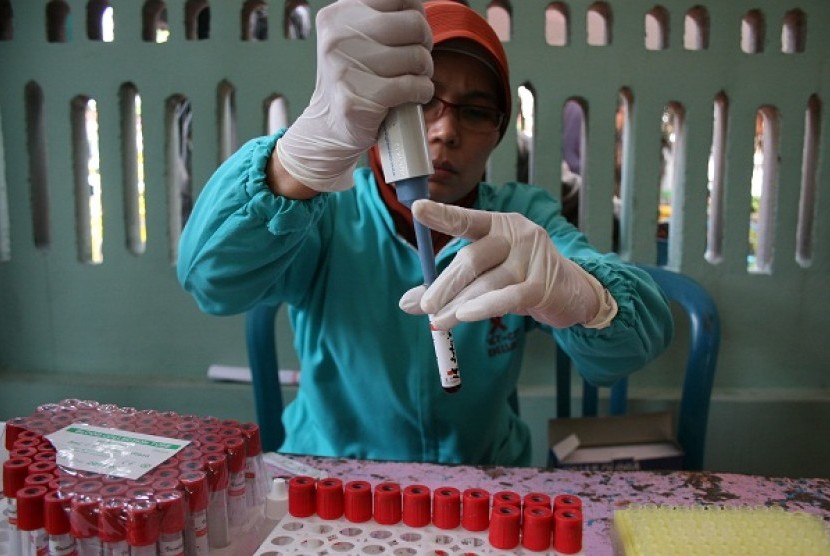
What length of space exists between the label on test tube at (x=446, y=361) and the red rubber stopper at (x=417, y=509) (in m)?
0.11

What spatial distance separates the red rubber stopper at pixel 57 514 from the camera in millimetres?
542

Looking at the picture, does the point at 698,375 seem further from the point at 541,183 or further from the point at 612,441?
the point at 541,183

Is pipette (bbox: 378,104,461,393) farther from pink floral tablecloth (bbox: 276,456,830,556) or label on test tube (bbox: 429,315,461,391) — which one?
pink floral tablecloth (bbox: 276,456,830,556)

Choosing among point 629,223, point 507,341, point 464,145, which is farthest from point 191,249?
point 629,223

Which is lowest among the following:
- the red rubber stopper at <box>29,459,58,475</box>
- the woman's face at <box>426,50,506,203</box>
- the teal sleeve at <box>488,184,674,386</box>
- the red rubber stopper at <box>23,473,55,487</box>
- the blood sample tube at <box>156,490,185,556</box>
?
the blood sample tube at <box>156,490,185,556</box>

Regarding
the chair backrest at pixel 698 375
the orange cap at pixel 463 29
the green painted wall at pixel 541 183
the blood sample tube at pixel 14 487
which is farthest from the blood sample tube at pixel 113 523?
the green painted wall at pixel 541 183

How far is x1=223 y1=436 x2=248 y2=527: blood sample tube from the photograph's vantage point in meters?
0.64

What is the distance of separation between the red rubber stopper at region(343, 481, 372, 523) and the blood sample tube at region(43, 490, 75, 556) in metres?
0.24

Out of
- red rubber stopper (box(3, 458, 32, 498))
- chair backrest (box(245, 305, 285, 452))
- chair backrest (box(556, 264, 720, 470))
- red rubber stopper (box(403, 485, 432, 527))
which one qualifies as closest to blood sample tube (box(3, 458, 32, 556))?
red rubber stopper (box(3, 458, 32, 498))

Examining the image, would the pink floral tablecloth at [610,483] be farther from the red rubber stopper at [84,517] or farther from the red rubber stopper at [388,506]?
the red rubber stopper at [84,517]

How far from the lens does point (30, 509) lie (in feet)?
1.81

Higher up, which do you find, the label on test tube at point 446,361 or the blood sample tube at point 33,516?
the label on test tube at point 446,361

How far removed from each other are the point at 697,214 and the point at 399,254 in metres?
0.83

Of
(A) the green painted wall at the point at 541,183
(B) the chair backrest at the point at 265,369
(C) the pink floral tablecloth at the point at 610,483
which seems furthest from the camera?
(A) the green painted wall at the point at 541,183
